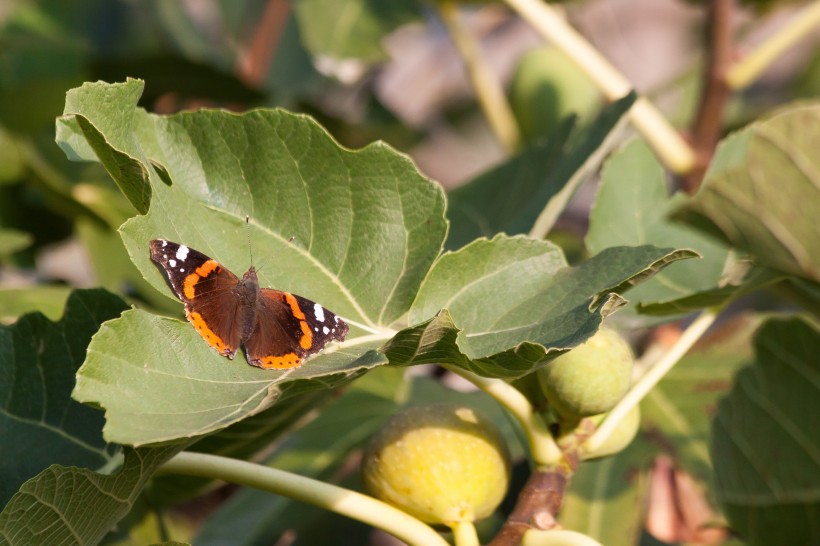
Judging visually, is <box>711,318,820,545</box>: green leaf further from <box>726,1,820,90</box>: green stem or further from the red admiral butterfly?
<box>726,1,820,90</box>: green stem

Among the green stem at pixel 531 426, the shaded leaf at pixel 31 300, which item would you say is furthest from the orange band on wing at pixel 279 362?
the shaded leaf at pixel 31 300

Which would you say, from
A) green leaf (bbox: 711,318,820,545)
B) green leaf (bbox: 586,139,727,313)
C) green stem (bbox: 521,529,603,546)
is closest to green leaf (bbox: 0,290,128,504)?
green stem (bbox: 521,529,603,546)

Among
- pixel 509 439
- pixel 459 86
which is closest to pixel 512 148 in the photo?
pixel 509 439

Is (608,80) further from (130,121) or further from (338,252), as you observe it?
(130,121)

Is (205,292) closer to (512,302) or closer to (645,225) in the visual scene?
(512,302)

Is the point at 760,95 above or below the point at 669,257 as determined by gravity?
below
